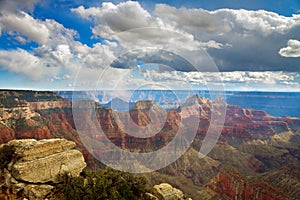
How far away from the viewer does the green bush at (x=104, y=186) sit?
634 inches

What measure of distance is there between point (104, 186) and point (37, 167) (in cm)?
459

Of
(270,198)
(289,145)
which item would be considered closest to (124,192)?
(270,198)

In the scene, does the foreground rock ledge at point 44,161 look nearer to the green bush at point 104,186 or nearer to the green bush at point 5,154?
the green bush at point 5,154

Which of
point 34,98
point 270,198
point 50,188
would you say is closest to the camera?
point 50,188

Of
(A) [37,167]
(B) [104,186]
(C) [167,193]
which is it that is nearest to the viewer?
(A) [37,167]

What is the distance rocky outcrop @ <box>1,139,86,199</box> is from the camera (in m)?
15.3

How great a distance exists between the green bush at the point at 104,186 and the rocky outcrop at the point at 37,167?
88 cm

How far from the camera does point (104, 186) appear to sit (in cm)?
1728

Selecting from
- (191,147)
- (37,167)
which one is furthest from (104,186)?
(191,147)

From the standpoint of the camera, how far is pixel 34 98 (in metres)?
92.9

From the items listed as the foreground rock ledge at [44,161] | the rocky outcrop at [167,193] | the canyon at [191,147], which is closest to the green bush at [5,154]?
the foreground rock ledge at [44,161]

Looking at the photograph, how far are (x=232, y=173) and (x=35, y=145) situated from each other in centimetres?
4550

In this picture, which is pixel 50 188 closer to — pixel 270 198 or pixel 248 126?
pixel 270 198

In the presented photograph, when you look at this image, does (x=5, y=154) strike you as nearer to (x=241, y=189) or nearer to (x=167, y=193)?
(x=167, y=193)
